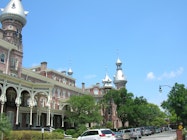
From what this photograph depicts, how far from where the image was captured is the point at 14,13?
2018 inches

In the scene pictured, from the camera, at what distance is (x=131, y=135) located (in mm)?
37344

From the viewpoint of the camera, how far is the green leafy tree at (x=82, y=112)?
174ft

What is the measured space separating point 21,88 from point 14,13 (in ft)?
60.4

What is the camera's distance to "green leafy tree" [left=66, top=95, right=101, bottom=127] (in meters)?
53.0

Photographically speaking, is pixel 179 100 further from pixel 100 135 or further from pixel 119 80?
pixel 100 135

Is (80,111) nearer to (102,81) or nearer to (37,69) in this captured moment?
(37,69)

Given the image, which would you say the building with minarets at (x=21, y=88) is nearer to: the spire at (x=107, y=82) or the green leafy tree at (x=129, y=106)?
the green leafy tree at (x=129, y=106)

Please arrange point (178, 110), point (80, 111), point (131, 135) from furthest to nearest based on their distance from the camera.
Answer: point (178, 110), point (80, 111), point (131, 135)

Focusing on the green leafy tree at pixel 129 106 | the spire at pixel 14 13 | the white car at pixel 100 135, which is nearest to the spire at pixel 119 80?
the green leafy tree at pixel 129 106

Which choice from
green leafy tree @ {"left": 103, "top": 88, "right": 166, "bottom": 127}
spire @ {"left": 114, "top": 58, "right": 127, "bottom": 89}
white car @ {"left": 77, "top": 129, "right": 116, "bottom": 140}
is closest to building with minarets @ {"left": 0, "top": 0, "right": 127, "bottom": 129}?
green leafy tree @ {"left": 103, "top": 88, "right": 166, "bottom": 127}

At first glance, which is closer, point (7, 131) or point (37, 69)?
point (7, 131)

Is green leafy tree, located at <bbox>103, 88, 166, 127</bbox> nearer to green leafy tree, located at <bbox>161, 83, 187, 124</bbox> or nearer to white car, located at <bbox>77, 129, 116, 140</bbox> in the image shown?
green leafy tree, located at <bbox>161, 83, 187, 124</bbox>

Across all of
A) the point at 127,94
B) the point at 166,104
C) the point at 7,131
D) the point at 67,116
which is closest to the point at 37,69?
the point at 67,116

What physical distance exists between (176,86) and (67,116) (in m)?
30.6
